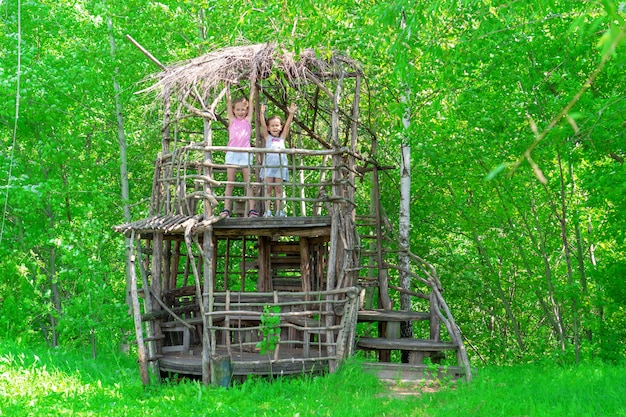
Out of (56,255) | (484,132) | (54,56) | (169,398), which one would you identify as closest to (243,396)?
(169,398)

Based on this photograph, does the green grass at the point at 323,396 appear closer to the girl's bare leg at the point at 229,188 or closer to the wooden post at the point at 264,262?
the wooden post at the point at 264,262

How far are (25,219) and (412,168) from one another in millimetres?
9949

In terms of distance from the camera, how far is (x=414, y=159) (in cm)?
1611

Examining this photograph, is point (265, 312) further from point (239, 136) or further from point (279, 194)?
point (239, 136)

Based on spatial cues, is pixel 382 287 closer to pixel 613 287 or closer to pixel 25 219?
pixel 613 287

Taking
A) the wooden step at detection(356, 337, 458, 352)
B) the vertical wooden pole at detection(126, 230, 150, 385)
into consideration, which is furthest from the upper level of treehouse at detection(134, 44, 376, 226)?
the wooden step at detection(356, 337, 458, 352)

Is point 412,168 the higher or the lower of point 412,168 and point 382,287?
the higher

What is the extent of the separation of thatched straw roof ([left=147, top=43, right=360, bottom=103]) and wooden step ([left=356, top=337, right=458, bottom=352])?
4.78m

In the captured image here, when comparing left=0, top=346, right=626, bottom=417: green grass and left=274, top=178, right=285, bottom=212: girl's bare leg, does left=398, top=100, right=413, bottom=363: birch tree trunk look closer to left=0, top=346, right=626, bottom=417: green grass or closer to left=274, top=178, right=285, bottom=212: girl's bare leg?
left=0, top=346, right=626, bottom=417: green grass

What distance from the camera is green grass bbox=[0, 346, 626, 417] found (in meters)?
9.05

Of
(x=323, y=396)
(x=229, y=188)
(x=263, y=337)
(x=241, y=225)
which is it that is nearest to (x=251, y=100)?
(x=229, y=188)

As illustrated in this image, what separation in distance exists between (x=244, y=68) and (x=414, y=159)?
19.0 feet

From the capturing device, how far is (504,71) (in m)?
12.9

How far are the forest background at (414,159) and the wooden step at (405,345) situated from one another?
2.93m
